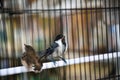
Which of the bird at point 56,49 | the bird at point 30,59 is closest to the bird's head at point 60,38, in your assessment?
the bird at point 56,49

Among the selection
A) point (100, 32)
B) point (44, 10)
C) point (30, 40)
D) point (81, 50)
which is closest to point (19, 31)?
point (30, 40)

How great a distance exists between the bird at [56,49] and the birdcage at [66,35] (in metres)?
0.02

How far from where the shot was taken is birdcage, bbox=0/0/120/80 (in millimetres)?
1309

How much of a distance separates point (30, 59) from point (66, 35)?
26 cm

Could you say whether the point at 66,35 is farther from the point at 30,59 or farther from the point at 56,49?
the point at 30,59

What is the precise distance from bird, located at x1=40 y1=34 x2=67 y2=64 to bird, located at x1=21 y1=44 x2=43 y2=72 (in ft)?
0.13

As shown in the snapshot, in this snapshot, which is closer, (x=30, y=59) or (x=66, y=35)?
(x=30, y=59)

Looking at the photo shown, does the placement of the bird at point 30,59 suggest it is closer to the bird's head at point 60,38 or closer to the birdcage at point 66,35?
the birdcage at point 66,35

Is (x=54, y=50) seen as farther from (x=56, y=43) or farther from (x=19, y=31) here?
(x=19, y=31)

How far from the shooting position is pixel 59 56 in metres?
1.45

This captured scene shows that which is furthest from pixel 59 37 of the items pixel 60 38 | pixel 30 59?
pixel 30 59

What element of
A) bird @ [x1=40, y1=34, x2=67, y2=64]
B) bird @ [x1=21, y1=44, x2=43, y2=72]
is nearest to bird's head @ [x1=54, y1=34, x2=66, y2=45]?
bird @ [x1=40, y1=34, x2=67, y2=64]

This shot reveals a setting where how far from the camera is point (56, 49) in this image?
1.44 meters

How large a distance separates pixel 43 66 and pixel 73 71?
8.0 inches
